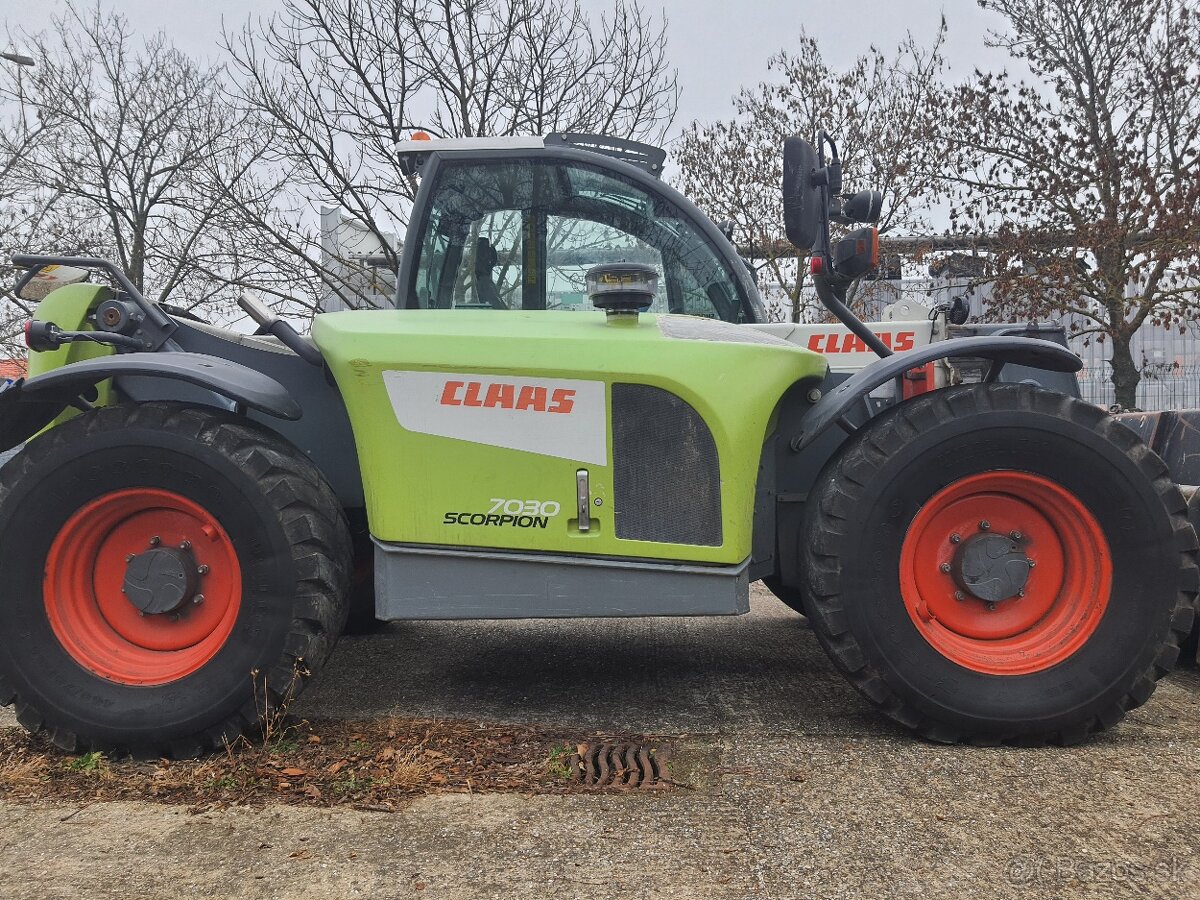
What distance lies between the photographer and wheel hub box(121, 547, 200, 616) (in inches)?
124

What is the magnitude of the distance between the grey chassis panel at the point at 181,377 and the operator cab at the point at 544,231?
2.63 ft

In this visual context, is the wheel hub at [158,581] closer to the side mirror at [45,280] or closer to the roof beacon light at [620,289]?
the side mirror at [45,280]

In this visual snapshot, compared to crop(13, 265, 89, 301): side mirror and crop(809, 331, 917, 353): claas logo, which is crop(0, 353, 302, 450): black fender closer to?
crop(13, 265, 89, 301): side mirror

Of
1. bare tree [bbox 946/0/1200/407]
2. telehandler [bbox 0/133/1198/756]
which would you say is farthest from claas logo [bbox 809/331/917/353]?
bare tree [bbox 946/0/1200/407]

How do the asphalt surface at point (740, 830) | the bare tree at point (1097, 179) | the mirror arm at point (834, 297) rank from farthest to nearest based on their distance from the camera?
the bare tree at point (1097, 179) < the mirror arm at point (834, 297) < the asphalt surface at point (740, 830)

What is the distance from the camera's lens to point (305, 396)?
3730mm

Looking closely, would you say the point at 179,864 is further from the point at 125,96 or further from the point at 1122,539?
the point at 125,96

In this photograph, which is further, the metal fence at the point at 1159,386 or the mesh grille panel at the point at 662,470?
the metal fence at the point at 1159,386

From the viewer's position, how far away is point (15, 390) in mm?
3281

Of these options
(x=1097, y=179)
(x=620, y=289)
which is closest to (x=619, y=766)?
(x=620, y=289)

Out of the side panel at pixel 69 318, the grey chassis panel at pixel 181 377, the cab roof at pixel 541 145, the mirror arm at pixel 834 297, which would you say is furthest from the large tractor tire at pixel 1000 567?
the side panel at pixel 69 318

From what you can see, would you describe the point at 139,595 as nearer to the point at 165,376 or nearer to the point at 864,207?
the point at 165,376

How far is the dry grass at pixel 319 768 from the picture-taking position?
280 cm

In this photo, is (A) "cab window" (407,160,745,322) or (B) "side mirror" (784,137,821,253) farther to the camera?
(A) "cab window" (407,160,745,322)
